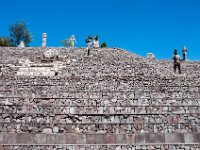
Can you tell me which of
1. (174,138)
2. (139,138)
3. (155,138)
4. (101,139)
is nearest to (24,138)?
(101,139)

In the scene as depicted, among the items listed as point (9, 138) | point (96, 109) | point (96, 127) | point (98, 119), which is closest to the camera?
point (9, 138)

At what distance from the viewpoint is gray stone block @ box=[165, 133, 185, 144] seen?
10.5 meters

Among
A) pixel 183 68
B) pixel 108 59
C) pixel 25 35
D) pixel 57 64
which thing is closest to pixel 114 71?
pixel 108 59

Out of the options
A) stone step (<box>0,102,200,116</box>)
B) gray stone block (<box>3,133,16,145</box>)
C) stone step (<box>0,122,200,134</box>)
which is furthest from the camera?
stone step (<box>0,102,200,116</box>)

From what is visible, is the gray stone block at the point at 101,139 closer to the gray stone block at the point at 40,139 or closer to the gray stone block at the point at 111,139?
the gray stone block at the point at 111,139

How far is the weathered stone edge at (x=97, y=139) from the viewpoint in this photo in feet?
34.3

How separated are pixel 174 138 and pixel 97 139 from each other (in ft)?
9.05

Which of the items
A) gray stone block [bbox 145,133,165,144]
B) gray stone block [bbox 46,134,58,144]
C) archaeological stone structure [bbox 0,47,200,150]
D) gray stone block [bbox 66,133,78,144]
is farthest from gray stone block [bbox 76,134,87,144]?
gray stone block [bbox 145,133,165,144]

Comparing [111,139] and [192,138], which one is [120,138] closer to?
[111,139]

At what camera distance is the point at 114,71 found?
20875mm

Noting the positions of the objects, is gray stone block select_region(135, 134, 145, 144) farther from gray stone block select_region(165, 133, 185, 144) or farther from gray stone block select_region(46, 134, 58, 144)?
gray stone block select_region(46, 134, 58, 144)

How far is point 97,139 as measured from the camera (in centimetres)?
1056

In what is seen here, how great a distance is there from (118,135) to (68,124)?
1871 millimetres

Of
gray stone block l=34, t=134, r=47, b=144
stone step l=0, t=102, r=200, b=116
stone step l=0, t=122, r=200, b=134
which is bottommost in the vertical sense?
gray stone block l=34, t=134, r=47, b=144
